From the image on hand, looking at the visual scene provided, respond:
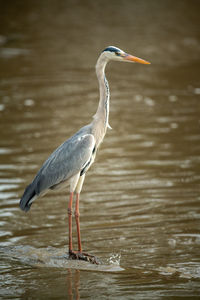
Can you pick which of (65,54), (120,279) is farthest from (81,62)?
(120,279)

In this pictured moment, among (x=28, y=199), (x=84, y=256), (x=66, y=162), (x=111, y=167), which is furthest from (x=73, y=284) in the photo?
(x=111, y=167)

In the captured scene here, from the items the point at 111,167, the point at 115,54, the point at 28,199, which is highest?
the point at 115,54

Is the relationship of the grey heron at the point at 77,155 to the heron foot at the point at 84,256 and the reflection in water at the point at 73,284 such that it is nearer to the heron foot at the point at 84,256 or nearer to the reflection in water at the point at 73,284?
the heron foot at the point at 84,256

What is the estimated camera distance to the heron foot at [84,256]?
6.62m

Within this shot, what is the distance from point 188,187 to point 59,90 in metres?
6.75

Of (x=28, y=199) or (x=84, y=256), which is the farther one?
(x=28, y=199)

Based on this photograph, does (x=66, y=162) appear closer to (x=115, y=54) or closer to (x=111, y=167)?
(x=115, y=54)

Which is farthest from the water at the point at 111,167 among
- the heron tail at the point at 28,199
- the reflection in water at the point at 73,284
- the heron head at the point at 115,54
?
the heron head at the point at 115,54

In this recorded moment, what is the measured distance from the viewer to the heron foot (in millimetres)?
6621

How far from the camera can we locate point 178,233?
24.2 feet

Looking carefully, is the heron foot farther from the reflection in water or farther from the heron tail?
the heron tail

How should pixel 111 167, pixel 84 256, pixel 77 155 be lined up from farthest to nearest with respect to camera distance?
1. pixel 111 167
2. pixel 77 155
3. pixel 84 256

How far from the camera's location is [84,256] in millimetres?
6688

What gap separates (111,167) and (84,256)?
10.8 ft
